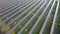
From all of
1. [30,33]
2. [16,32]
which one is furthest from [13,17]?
[30,33]

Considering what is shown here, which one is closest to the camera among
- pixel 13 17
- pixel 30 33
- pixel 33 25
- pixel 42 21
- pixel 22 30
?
pixel 30 33

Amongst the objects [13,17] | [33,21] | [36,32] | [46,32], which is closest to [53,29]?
[46,32]

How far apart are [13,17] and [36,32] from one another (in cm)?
66

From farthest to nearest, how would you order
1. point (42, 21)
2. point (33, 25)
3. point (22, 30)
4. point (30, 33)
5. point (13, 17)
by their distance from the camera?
point (13, 17) < point (42, 21) < point (33, 25) < point (22, 30) < point (30, 33)

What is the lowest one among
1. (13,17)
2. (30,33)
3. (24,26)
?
(30,33)

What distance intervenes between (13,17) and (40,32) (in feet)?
2.40

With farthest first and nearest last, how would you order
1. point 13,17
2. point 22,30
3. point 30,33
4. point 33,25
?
1. point 13,17
2. point 33,25
3. point 22,30
4. point 30,33

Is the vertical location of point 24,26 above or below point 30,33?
above

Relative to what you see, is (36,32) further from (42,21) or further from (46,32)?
(42,21)

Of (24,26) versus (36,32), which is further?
(24,26)

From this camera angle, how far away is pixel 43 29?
1.75 meters

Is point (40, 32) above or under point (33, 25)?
under

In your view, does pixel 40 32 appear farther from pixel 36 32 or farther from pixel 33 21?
pixel 33 21

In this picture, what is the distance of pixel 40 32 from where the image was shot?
165cm
